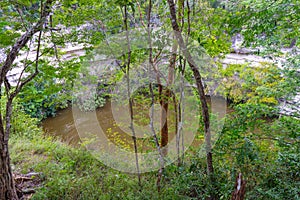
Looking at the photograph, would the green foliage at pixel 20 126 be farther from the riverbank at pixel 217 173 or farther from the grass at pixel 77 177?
the riverbank at pixel 217 173

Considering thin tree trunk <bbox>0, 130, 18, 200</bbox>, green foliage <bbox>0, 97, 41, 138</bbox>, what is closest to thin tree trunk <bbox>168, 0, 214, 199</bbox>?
thin tree trunk <bbox>0, 130, 18, 200</bbox>

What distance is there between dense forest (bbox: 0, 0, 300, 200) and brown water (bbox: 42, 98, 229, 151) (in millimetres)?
31

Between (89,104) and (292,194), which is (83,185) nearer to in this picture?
(89,104)

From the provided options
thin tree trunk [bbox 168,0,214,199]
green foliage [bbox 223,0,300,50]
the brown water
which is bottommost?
the brown water

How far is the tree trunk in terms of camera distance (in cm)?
170

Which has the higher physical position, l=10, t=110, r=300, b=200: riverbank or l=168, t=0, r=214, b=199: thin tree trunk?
l=168, t=0, r=214, b=199: thin tree trunk

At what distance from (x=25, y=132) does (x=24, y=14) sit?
2960 mm

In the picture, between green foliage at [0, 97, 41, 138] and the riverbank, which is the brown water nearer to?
the riverbank

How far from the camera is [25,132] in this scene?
4.15 m

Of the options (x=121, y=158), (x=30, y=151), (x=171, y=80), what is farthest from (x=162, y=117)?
(x=30, y=151)

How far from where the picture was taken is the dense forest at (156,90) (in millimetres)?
1656

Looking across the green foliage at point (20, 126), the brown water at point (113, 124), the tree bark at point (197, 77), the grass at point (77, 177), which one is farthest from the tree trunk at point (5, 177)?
the green foliage at point (20, 126)

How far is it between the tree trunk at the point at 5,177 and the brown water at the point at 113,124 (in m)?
1.39

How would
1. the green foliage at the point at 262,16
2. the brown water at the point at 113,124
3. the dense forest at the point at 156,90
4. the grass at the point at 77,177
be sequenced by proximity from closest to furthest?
the green foliage at the point at 262,16 → the dense forest at the point at 156,90 → the grass at the point at 77,177 → the brown water at the point at 113,124
